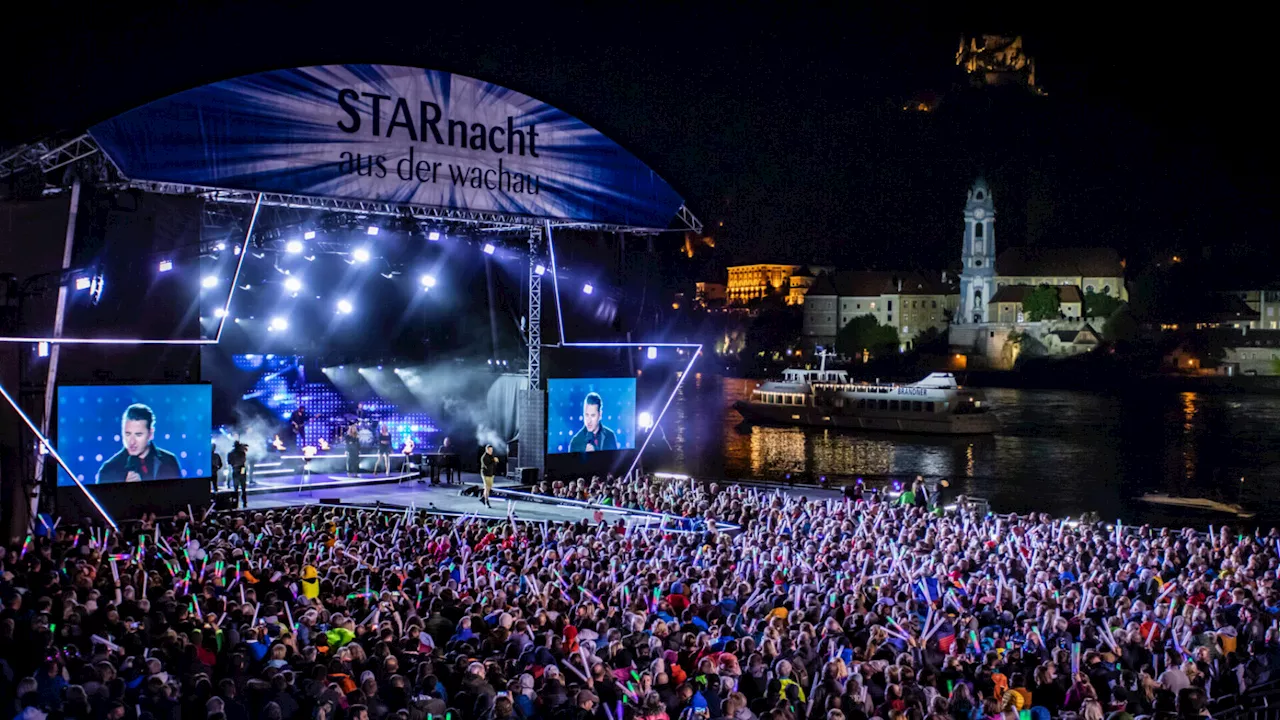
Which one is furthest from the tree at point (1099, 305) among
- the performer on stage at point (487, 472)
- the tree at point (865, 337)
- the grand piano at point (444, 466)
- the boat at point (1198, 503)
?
the performer on stage at point (487, 472)

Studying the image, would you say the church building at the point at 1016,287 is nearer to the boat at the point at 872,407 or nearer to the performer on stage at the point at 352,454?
the boat at the point at 872,407

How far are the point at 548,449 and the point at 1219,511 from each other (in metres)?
34.2

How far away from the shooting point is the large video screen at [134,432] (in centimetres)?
1636

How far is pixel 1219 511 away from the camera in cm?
4509

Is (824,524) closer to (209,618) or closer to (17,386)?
(209,618)

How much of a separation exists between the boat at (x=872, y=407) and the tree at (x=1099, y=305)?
222ft

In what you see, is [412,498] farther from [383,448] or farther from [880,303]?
[880,303]

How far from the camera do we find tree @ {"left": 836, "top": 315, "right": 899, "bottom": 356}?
144m

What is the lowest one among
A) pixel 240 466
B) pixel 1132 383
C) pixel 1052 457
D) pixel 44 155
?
pixel 1052 457

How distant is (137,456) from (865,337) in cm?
13358

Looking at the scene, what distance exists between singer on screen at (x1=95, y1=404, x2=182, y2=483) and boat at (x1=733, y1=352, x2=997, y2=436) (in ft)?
198

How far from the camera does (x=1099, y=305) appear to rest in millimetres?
139875

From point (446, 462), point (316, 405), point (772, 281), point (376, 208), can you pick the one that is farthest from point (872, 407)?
point (772, 281)

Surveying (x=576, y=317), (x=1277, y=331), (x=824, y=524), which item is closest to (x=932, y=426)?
(x=576, y=317)
